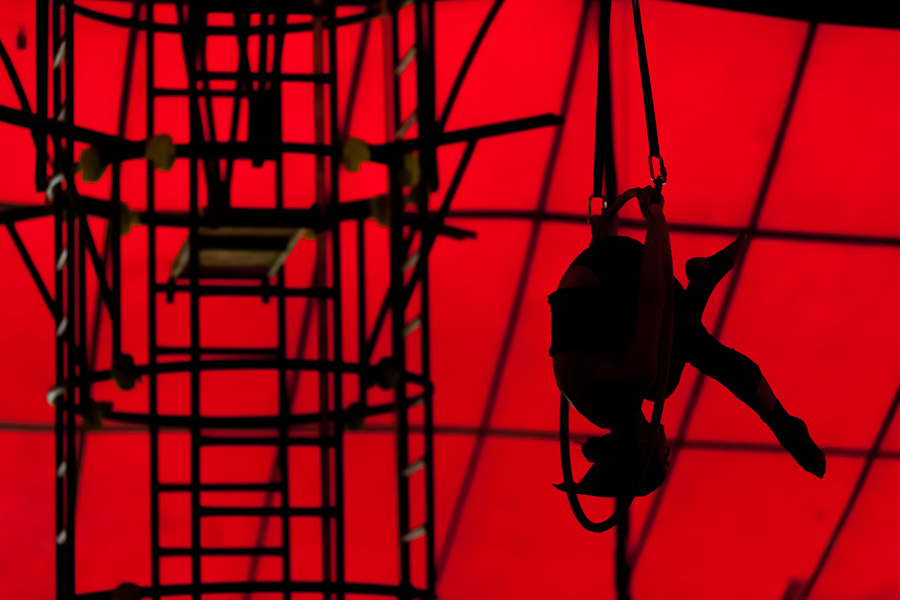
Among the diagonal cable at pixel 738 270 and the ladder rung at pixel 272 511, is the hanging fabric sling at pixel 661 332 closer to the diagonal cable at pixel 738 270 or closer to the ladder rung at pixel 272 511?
the ladder rung at pixel 272 511

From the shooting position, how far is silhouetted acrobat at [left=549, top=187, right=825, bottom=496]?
4918 mm

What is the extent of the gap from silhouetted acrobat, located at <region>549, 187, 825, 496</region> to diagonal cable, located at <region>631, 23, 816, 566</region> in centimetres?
538

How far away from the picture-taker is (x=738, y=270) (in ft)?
36.0

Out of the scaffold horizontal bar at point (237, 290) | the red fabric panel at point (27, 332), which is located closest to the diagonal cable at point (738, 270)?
the scaffold horizontal bar at point (237, 290)

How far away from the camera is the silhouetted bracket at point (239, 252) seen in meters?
7.17

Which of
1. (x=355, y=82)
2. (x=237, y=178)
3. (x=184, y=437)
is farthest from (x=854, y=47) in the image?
(x=184, y=437)

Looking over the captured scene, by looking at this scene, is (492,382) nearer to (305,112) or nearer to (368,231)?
(368,231)

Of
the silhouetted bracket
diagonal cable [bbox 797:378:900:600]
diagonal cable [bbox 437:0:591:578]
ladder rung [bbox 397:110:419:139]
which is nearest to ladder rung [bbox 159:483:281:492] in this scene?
the silhouetted bracket

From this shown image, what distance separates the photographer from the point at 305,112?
33.9 feet

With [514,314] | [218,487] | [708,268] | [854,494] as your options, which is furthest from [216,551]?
[854,494]

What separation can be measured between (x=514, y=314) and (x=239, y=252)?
154 inches

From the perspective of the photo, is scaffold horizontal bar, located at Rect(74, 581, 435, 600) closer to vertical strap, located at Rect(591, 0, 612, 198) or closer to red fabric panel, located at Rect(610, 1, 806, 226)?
vertical strap, located at Rect(591, 0, 612, 198)

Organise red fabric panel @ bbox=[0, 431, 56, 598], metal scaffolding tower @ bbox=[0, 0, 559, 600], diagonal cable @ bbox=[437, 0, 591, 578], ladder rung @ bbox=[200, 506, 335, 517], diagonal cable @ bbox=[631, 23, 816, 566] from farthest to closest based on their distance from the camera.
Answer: red fabric panel @ bbox=[0, 431, 56, 598] → diagonal cable @ bbox=[631, 23, 816, 566] → diagonal cable @ bbox=[437, 0, 591, 578] → ladder rung @ bbox=[200, 506, 335, 517] → metal scaffolding tower @ bbox=[0, 0, 559, 600]

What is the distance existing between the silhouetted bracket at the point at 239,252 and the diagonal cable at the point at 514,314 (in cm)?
331
